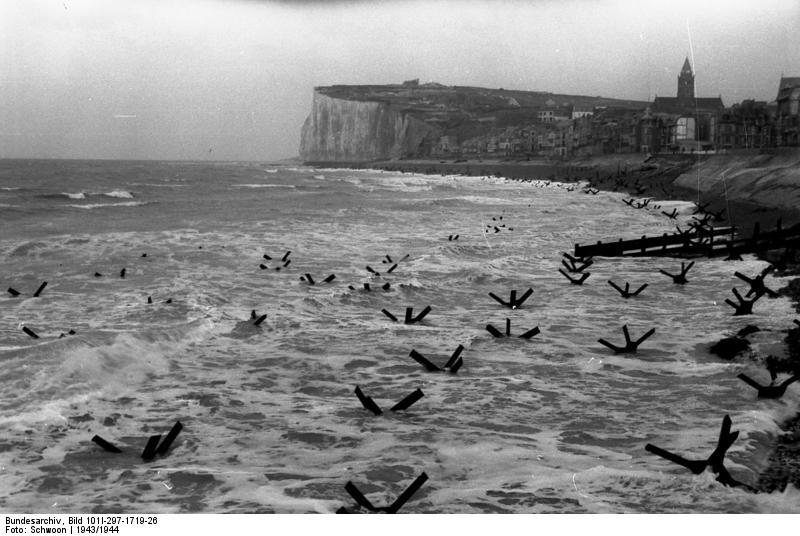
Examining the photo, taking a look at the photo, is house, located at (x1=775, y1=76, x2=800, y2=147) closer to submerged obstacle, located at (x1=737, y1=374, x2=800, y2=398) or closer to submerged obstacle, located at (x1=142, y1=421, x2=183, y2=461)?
submerged obstacle, located at (x1=737, y1=374, x2=800, y2=398)

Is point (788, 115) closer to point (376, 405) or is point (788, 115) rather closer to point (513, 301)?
point (513, 301)

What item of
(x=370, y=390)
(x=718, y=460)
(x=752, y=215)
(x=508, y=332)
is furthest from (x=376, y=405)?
(x=752, y=215)

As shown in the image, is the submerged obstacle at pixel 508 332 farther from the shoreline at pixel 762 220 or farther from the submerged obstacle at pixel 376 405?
the submerged obstacle at pixel 376 405

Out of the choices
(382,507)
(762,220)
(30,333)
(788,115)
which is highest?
(788,115)

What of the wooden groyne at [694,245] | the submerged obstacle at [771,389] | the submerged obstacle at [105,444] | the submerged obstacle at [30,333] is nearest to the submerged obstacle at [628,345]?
the submerged obstacle at [771,389]

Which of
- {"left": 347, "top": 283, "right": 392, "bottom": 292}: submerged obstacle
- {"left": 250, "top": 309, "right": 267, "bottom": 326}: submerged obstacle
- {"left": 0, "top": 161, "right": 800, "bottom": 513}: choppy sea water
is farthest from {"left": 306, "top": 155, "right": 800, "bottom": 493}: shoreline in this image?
{"left": 250, "top": 309, "right": 267, "bottom": 326}: submerged obstacle

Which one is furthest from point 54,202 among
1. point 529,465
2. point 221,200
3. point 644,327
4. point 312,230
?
point 529,465

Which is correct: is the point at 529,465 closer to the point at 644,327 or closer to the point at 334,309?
the point at 644,327

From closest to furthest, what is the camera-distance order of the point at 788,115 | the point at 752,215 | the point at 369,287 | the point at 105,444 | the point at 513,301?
the point at 105,444
the point at 513,301
the point at 369,287
the point at 752,215
the point at 788,115
